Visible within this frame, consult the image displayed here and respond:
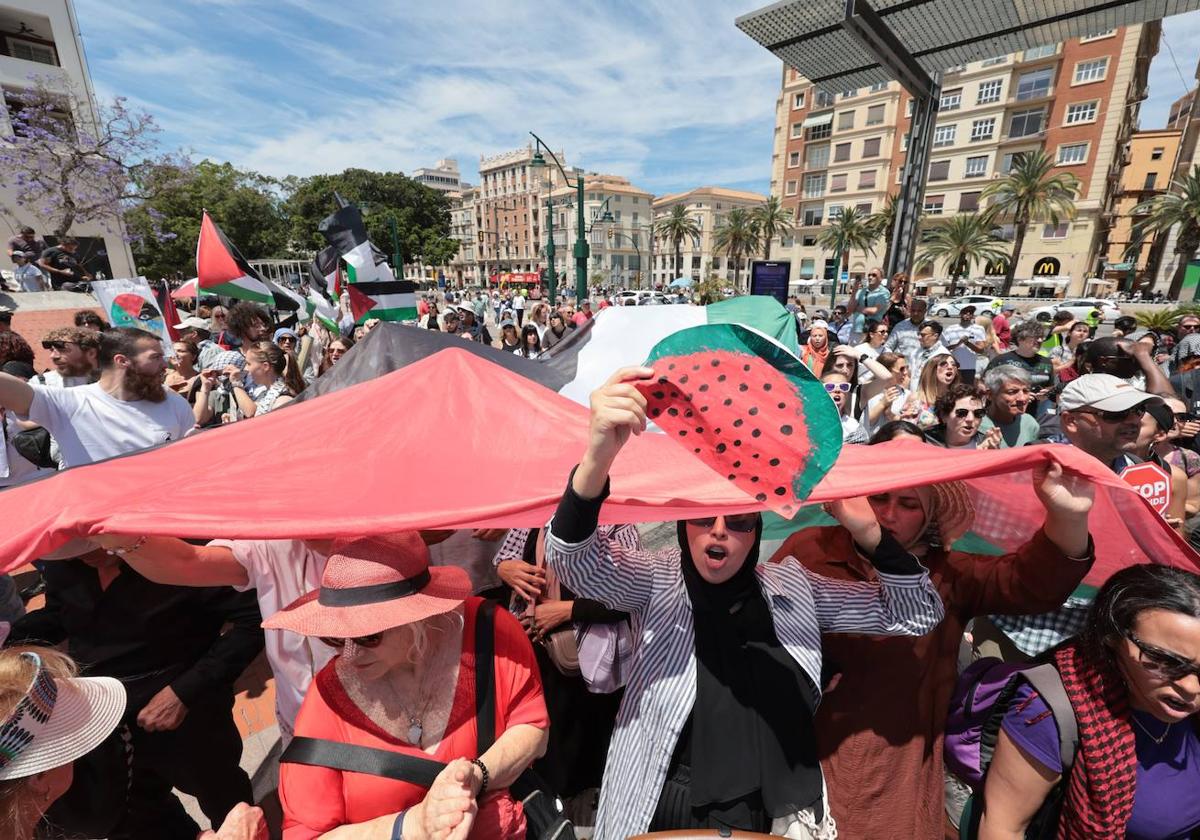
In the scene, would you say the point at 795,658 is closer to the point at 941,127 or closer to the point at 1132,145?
the point at 941,127

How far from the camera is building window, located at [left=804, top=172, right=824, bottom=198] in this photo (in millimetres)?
49094

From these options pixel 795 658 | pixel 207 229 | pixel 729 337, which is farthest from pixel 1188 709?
pixel 207 229

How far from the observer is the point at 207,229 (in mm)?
7086

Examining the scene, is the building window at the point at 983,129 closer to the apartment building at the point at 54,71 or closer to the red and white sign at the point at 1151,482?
the red and white sign at the point at 1151,482

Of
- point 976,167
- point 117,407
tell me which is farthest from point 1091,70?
point 117,407

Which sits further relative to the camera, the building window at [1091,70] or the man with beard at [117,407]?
the building window at [1091,70]

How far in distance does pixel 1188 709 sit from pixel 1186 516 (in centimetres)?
241

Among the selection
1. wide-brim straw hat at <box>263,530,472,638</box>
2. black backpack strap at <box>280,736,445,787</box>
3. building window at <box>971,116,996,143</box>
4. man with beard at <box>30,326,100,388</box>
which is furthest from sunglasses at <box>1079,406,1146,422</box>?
building window at <box>971,116,996,143</box>

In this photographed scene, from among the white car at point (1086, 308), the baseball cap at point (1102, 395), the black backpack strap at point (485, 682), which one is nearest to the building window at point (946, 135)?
the white car at point (1086, 308)

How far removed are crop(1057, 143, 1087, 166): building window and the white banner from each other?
5276cm

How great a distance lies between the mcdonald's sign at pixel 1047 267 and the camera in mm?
39500

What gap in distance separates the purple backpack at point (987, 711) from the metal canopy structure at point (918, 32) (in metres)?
7.89

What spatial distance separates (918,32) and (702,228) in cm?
7185

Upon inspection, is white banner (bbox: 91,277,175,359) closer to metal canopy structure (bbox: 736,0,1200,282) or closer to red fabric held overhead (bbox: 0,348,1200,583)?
red fabric held overhead (bbox: 0,348,1200,583)
